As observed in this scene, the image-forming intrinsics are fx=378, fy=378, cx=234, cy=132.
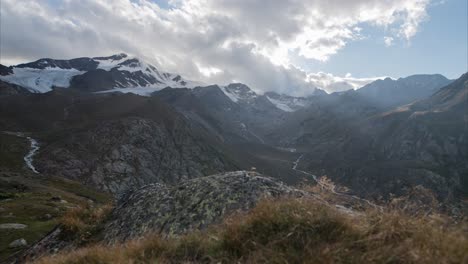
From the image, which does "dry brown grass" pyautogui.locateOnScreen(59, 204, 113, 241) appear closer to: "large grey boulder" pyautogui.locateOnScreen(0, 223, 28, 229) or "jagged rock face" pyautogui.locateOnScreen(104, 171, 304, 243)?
"jagged rock face" pyautogui.locateOnScreen(104, 171, 304, 243)

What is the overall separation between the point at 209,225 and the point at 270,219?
213cm

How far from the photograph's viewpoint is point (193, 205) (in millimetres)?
9625

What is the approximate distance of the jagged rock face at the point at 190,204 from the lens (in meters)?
8.98

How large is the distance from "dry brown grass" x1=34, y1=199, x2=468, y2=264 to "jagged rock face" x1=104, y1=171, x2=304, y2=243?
1567 mm

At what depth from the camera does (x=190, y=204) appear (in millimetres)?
9719

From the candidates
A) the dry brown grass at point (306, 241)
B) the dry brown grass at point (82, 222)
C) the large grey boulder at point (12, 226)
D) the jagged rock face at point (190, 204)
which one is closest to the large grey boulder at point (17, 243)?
the large grey boulder at point (12, 226)

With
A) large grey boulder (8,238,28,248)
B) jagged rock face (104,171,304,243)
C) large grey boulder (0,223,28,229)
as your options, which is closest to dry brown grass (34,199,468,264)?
jagged rock face (104,171,304,243)

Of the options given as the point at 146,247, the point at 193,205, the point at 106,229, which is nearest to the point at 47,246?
the point at 106,229

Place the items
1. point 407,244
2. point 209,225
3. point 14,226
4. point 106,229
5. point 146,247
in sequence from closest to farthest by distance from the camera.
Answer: point 407,244 → point 146,247 → point 209,225 → point 106,229 → point 14,226

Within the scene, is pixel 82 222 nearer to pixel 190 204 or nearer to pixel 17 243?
pixel 190 204

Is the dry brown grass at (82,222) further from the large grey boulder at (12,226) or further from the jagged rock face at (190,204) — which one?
the large grey boulder at (12,226)

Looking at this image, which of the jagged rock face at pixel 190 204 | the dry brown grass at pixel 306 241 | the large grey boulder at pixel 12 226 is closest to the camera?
the dry brown grass at pixel 306 241

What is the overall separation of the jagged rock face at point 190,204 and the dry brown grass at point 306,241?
157 cm

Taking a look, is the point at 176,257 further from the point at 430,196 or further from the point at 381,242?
the point at 430,196
